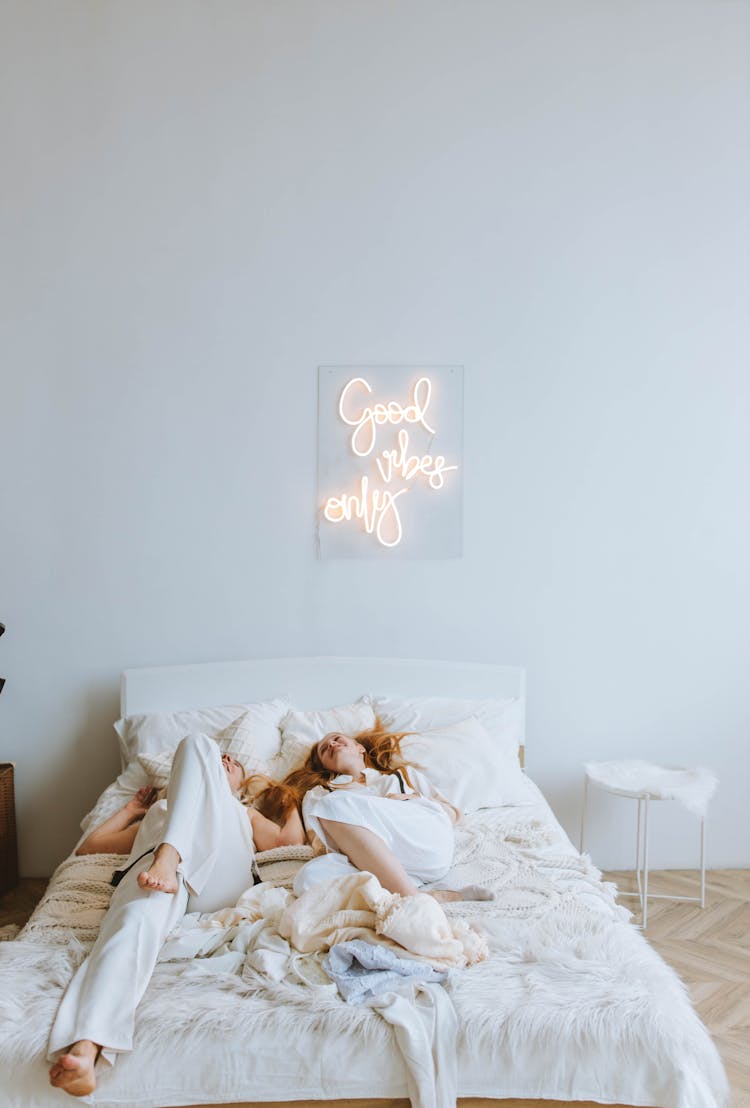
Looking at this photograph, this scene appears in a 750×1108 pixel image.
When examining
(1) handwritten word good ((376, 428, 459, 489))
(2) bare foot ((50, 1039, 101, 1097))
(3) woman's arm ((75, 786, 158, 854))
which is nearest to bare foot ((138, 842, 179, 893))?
(2) bare foot ((50, 1039, 101, 1097))

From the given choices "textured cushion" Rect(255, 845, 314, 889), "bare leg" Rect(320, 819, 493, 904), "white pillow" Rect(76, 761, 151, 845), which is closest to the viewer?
"bare leg" Rect(320, 819, 493, 904)

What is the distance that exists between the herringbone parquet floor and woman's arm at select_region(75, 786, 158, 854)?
61.0 inches

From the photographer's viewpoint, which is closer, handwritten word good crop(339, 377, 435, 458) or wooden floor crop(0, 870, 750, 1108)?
wooden floor crop(0, 870, 750, 1108)

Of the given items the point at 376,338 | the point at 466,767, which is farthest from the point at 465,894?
the point at 376,338

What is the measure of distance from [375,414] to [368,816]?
1.59 meters

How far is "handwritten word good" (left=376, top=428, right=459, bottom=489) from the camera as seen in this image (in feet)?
11.0

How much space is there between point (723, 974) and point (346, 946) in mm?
1394

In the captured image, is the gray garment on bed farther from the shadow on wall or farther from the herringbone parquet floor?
the shadow on wall

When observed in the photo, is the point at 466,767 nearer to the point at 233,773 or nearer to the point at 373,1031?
the point at 233,773

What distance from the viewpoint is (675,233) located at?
3.38 m

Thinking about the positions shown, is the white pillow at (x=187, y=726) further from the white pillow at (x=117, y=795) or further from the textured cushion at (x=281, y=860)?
the textured cushion at (x=281, y=860)

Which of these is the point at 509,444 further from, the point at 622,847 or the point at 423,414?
the point at 622,847

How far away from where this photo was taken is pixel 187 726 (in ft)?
10.0

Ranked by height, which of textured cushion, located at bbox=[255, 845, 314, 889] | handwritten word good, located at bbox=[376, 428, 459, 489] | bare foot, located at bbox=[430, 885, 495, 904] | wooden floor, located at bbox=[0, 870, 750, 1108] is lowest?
wooden floor, located at bbox=[0, 870, 750, 1108]
